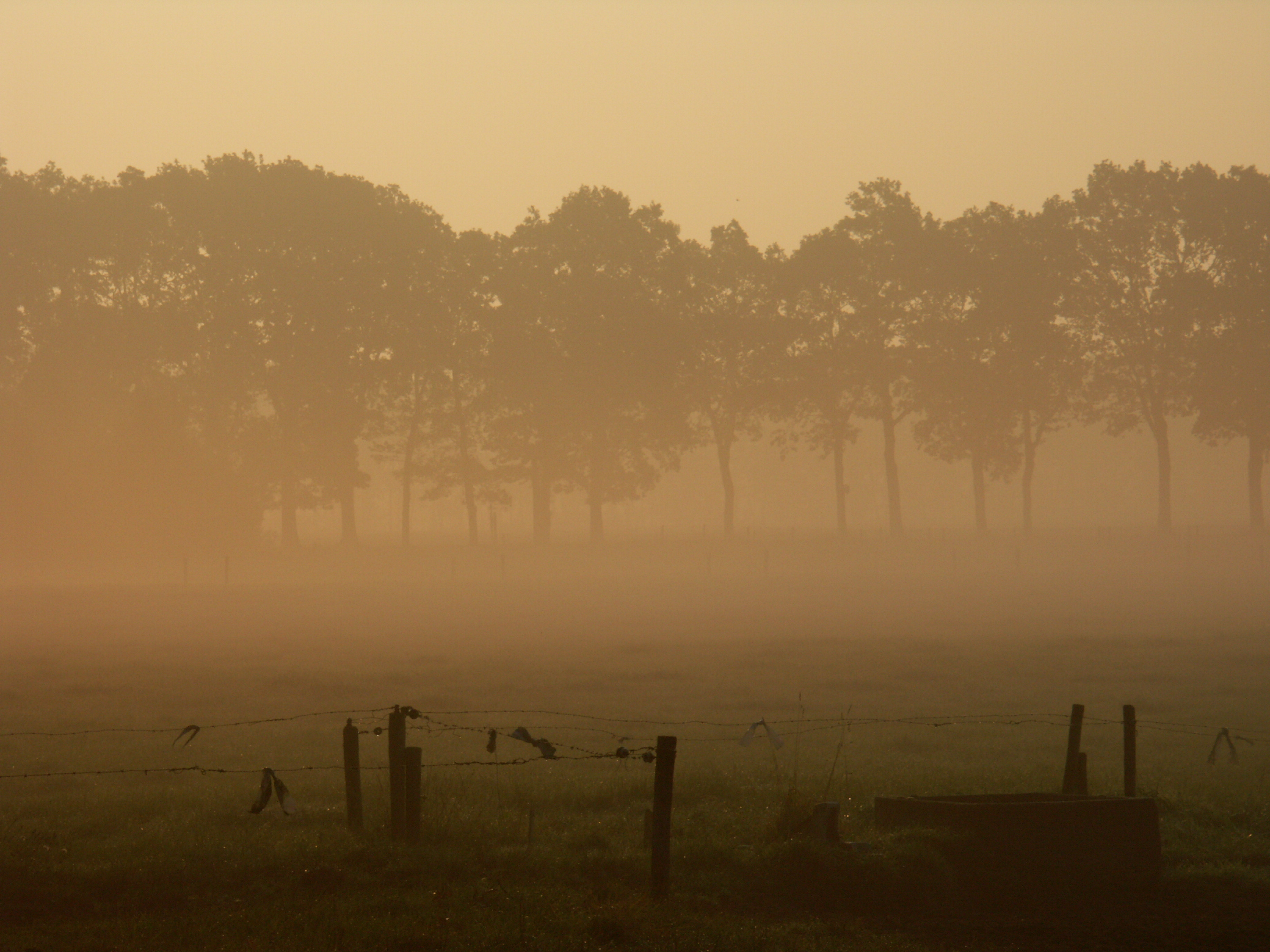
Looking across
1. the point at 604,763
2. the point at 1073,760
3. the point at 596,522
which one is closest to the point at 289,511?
the point at 596,522

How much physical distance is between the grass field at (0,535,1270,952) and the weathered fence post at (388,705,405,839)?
0.35 m

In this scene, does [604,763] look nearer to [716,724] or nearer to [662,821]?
[716,724]

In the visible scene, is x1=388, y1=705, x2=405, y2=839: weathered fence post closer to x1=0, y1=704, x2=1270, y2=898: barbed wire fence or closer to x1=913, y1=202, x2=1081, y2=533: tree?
x1=0, y1=704, x2=1270, y2=898: barbed wire fence

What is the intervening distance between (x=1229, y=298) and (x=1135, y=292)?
4.18 metres

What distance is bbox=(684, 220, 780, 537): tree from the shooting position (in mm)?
64188

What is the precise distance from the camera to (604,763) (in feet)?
58.0

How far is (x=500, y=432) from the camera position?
63656 millimetres

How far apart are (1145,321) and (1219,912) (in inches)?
2229

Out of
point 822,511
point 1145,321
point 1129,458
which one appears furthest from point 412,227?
point 1129,458

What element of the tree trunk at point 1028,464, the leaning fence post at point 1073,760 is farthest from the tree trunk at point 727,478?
the leaning fence post at point 1073,760

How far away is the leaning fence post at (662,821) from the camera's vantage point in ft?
33.7

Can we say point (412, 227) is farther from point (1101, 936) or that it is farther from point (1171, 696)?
point (1101, 936)

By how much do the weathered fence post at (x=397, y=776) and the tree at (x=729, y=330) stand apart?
5226cm

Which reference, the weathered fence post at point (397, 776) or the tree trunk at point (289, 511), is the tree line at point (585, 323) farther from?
the weathered fence post at point (397, 776)
